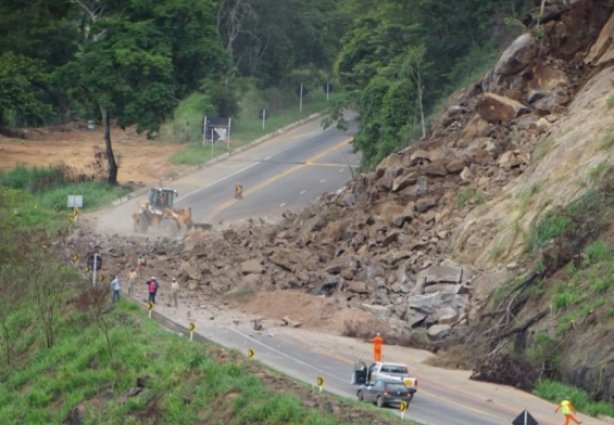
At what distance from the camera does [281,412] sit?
1287 inches

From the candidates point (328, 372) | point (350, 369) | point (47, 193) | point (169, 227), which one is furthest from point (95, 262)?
point (47, 193)

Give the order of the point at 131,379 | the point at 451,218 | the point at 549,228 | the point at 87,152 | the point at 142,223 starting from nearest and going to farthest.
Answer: the point at 131,379 < the point at 549,228 < the point at 451,218 < the point at 142,223 < the point at 87,152

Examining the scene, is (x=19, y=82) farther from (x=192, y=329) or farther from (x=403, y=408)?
(x=403, y=408)

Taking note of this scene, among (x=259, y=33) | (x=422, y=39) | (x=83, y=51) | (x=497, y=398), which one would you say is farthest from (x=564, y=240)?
(x=259, y=33)

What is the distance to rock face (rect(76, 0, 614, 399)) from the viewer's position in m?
46.1

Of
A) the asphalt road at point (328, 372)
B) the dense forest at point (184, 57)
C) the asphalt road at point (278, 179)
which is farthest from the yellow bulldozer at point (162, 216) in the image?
the asphalt road at point (328, 372)

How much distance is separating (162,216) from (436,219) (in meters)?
16.0

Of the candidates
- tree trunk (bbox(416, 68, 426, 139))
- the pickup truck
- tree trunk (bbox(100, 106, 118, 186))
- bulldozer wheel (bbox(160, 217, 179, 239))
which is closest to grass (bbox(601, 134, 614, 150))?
the pickup truck

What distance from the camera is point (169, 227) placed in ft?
204

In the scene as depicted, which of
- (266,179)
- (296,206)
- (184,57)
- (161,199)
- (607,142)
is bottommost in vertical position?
(266,179)

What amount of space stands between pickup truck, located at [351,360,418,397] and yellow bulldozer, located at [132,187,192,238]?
26535 millimetres

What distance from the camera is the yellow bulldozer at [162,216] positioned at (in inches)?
2445

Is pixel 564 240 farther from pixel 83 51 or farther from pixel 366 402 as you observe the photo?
pixel 83 51

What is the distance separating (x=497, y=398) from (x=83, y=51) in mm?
39373
